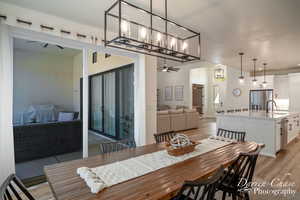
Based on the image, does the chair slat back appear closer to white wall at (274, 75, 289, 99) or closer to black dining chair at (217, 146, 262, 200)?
black dining chair at (217, 146, 262, 200)

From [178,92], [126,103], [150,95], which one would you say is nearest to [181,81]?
[178,92]

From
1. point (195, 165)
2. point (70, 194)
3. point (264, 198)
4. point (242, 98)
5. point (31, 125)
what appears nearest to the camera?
point (70, 194)

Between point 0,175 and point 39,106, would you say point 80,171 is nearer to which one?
point 0,175

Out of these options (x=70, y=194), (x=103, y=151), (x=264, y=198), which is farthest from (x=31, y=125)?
(x=264, y=198)

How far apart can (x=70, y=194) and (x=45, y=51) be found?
3.51m

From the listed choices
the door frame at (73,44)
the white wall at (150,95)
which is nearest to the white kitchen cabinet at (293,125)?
the white wall at (150,95)

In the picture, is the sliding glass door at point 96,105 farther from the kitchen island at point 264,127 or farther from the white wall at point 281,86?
the white wall at point 281,86

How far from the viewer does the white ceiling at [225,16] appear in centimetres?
245

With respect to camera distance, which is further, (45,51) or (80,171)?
(45,51)

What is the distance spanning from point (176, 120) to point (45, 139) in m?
4.58

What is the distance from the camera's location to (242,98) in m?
8.99

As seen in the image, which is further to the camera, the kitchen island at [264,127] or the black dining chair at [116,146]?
the kitchen island at [264,127]

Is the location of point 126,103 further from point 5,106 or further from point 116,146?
point 5,106

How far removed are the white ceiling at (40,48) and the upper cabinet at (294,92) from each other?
820 cm
